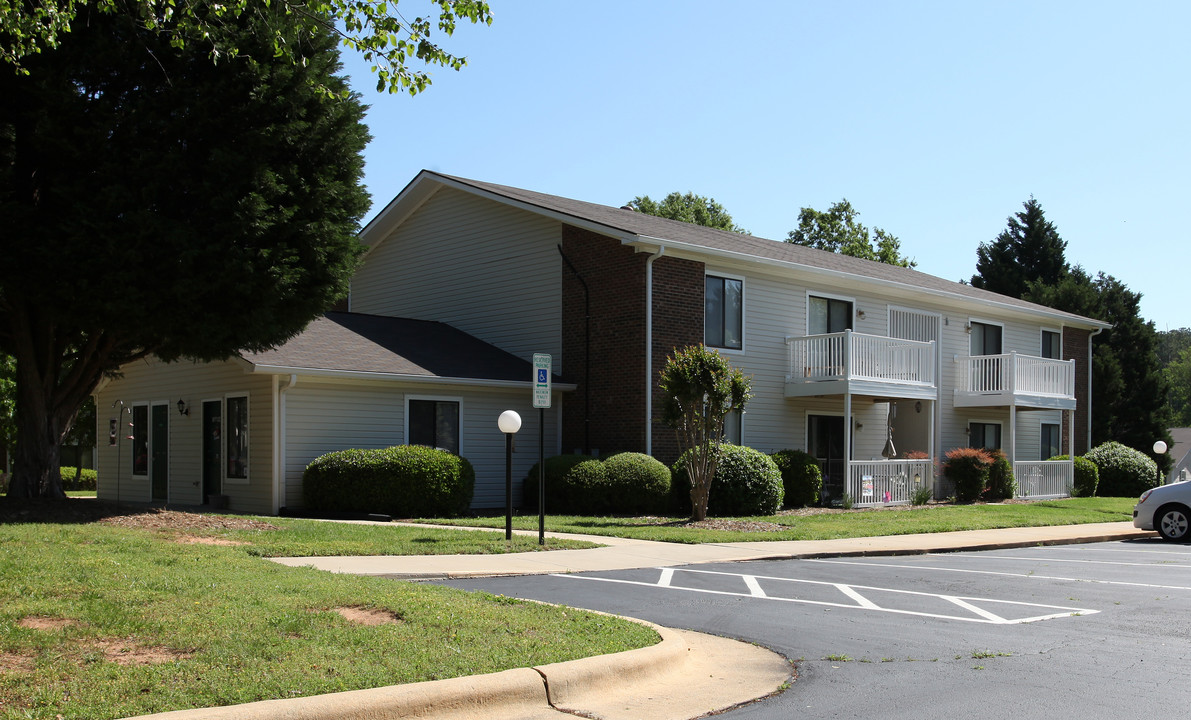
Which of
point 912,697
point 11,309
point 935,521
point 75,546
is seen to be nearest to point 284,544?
point 75,546

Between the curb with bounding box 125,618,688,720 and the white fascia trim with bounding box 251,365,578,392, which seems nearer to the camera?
the curb with bounding box 125,618,688,720

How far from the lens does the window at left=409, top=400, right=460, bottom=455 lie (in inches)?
830

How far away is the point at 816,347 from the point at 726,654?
1726 centimetres

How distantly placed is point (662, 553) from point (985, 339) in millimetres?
19286

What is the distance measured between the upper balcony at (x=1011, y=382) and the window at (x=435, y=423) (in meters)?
14.0

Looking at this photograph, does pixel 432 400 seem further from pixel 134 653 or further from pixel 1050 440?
pixel 1050 440

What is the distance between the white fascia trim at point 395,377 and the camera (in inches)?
738

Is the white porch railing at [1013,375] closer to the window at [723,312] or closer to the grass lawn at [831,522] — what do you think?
the grass lawn at [831,522]

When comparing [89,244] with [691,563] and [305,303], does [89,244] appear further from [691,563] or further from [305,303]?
[691,563]

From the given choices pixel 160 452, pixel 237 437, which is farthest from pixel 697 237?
pixel 160 452

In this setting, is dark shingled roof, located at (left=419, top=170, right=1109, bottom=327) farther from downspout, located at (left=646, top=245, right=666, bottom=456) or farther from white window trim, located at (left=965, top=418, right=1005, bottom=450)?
white window trim, located at (left=965, top=418, right=1005, bottom=450)

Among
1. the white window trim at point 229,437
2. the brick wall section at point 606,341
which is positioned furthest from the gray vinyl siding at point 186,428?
the brick wall section at point 606,341

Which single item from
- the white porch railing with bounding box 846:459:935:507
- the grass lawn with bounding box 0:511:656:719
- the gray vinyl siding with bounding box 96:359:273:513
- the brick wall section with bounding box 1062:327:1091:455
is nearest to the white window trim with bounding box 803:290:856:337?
the white porch railing with bounding box 846:459:935:507

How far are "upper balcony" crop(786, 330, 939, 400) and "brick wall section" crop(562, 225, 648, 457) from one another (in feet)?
14.5
